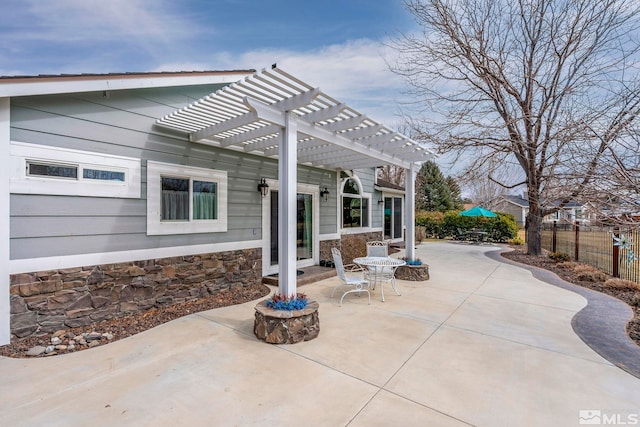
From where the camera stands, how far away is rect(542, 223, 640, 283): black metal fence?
19.8ft

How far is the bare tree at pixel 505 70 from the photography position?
27.3 ft

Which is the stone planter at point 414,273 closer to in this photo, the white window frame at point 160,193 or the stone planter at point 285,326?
the stone planter at point 285,326

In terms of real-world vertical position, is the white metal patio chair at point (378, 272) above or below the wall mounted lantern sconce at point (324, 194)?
below

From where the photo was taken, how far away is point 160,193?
16.6 ft

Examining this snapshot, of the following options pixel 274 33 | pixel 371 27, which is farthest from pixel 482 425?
pixel 371 27

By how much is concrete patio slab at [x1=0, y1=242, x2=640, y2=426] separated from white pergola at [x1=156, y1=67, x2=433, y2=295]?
1.14 metres

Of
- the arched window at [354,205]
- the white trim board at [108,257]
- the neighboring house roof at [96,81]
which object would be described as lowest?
the white trim board at [108,257]

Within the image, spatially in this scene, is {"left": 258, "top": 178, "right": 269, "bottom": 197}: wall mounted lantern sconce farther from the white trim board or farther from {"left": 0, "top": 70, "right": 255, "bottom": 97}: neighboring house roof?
{"left": 0, "top": 70, "right": 255, "bottom": 97}: neighboring house roof

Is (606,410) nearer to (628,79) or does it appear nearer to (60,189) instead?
(628,79)

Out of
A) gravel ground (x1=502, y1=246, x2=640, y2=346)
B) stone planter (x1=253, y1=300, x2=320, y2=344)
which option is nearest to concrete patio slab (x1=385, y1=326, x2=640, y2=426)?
stone planter (x1=253, y1=300, x2=320, y2=344)

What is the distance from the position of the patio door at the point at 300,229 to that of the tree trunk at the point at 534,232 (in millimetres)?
8367

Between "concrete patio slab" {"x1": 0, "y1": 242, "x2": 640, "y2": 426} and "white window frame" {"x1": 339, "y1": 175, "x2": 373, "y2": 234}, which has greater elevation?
"white window frame" {"x1": 339, "y1": 175, "x2": 373, "y2": 234}

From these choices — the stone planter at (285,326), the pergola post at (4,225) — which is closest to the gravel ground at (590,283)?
the stone planter at (285,326)

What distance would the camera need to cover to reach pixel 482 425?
2246 millimetres
